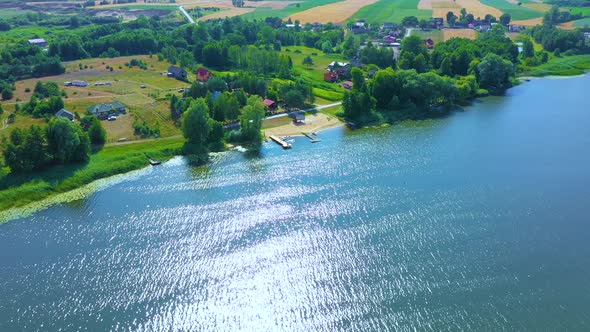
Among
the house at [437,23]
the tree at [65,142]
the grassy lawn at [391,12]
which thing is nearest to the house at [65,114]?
the tree at [65,142]

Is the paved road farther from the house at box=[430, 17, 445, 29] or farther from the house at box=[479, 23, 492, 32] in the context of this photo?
the house at box=[479, 23, 492, 32]

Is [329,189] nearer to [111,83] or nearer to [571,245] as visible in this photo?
[571,245]

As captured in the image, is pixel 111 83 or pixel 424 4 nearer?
pixel 111 83

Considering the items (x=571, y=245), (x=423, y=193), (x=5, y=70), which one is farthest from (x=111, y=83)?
(x=571, y=245)

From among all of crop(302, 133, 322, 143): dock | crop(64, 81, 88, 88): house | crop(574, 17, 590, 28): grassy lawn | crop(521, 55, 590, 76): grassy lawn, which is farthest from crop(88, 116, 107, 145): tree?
crop(574, 17, 590, 28): grassy lawn

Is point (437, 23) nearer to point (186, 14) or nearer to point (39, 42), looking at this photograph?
point (186, 14)

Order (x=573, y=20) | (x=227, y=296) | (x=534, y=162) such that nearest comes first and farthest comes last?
1. (x=227, y=296)
2. (x=534, y=162)
3. (x=573, y=20)

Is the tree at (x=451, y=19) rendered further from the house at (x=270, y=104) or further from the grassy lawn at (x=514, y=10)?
the house at (x=270, y=104)
